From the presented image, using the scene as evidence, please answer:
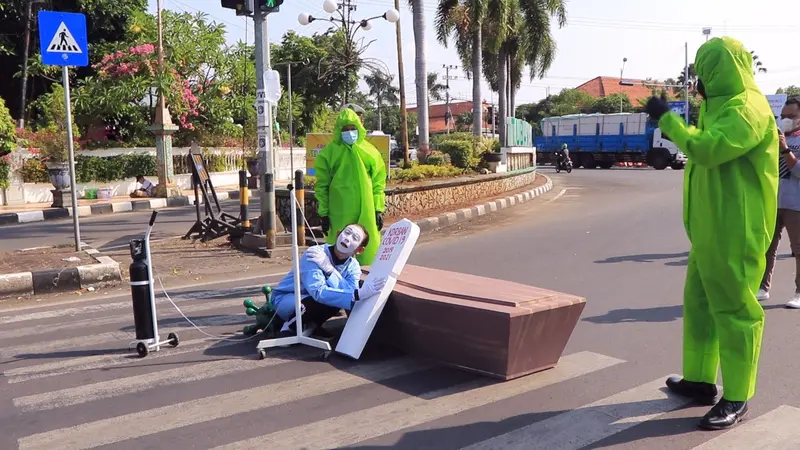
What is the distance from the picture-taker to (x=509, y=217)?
46.9 ft

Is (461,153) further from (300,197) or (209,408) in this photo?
(209,408)

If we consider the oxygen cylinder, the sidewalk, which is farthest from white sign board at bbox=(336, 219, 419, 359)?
the sidewalk

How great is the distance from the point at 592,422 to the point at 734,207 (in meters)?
1.34

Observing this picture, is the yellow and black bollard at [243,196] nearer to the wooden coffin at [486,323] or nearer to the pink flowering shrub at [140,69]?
the wooden coffin at [486,323]

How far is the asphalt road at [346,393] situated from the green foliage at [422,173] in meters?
8.15

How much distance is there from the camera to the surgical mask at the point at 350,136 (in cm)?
616

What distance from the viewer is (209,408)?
158 inches

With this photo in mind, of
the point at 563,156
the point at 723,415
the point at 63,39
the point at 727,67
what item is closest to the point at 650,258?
the point at 723,415

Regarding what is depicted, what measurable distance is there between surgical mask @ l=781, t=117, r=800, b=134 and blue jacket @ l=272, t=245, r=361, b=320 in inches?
157

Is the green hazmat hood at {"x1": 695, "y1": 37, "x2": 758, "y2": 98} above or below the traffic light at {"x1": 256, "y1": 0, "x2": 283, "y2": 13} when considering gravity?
below

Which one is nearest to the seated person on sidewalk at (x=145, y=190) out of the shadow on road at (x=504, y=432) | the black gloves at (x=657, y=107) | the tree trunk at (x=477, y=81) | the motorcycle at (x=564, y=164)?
the tree trunk at (x=477, y=81)

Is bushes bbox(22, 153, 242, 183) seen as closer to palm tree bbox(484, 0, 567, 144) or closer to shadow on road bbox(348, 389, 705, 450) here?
palm tree bbox(484, 0, 567, 144)

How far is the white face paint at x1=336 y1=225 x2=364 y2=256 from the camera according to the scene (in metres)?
5.20

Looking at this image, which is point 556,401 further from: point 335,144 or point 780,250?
point 780,250
